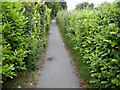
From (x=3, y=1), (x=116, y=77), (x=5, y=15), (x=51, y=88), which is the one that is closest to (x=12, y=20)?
(x=5, y=15)

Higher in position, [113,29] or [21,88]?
[113,29]

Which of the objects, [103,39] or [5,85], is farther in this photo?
[5,85]

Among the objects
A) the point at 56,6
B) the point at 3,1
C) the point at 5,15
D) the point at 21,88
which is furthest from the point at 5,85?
the point at 56,6

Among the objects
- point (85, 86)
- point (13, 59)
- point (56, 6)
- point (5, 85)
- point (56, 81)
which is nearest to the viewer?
point (13, 59)

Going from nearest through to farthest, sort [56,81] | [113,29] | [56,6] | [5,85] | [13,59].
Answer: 1. [113,29]
2. [13,59]
3. [5,85]
4. [56,81]
5. [56,6]

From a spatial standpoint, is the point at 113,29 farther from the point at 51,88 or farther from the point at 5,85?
the point at 5,85

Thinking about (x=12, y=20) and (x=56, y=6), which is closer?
(x=12, y=20)

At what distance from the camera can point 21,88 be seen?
17.7 ft

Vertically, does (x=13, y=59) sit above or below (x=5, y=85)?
above

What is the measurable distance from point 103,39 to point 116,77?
3.18 feet

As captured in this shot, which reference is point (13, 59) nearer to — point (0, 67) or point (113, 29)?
point (0, 67)

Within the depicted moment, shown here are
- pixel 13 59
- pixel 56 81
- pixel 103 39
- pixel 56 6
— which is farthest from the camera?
pixel 56 6

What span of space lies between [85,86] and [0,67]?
2888mm

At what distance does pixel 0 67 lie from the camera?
13.3ft
